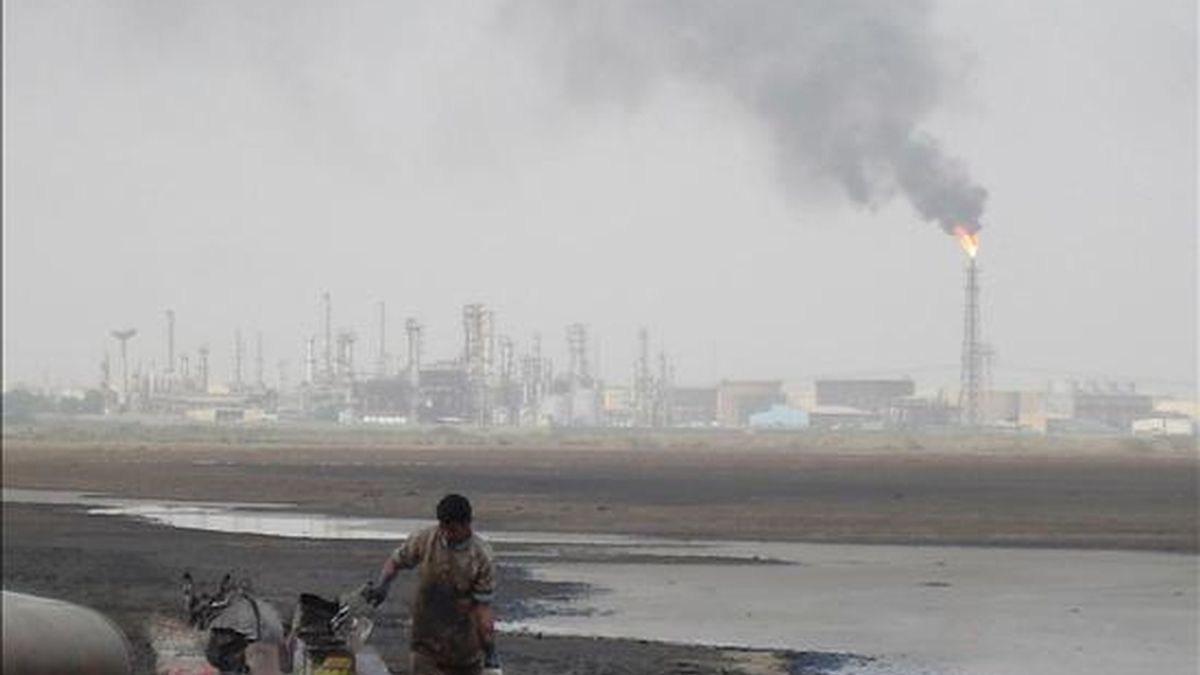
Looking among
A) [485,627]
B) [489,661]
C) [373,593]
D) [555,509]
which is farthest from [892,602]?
[555,509]

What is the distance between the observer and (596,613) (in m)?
27.7

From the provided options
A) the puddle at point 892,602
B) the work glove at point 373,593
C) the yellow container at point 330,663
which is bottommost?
the puddle at point 892,602

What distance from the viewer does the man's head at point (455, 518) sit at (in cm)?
1286

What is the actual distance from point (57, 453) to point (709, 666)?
10412cm

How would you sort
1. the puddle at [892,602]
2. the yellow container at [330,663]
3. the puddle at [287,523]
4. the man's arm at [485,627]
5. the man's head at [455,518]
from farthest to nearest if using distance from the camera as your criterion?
the puddle at [287,523] < the puddle at [892,602] < the yellow container at [330,663] < the man's arm at [485,627] < the man's head at [455,518]

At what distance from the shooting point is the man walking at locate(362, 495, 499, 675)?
13031 millimetres

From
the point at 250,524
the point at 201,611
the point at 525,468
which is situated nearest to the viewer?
the point at 201,611

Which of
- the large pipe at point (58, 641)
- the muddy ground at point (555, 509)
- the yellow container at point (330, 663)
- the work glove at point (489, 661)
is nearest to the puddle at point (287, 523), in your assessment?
the muddy ground at point (555, 509)

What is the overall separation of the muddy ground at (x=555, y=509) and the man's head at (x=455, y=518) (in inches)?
249

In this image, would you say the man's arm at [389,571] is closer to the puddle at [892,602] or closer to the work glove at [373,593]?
the work glove at [373,593]

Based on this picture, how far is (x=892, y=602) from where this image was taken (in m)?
29.9

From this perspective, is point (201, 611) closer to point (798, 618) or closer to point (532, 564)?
point (798, 618)

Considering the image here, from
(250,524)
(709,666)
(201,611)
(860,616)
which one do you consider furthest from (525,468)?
(201,611)

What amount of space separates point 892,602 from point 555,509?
28.5 meters
